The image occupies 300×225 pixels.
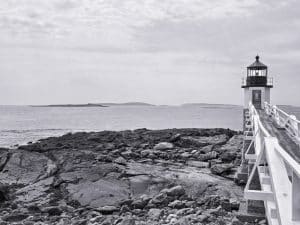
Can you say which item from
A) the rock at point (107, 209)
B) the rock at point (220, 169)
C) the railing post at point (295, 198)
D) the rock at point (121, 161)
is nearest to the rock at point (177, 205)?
the rock at point (107, 209)

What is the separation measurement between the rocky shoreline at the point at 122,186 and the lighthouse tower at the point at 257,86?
242 inches

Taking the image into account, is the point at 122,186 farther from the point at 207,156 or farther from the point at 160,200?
the point at 207,156

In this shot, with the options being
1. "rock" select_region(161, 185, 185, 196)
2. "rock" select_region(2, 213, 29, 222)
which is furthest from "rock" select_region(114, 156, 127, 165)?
"rock" select_region(2, 213, 29, 222)

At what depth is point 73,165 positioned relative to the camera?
15.7m

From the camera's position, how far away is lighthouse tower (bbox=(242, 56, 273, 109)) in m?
25.1

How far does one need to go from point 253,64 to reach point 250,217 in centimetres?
2005

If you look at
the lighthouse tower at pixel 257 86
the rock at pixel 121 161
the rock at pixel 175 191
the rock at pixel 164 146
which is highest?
the lighthouse tower at pixel 257 86

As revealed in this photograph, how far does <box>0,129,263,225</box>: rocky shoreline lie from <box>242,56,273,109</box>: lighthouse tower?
6157mm

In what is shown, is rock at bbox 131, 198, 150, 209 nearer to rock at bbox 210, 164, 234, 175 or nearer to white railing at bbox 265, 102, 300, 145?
rock at bbox 210, 164, 234, 175

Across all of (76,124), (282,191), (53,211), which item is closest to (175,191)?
(53,211)

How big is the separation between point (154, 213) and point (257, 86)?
57.5 ft

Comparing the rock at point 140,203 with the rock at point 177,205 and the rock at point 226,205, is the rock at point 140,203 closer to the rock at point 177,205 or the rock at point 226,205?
the rock at point 177,205

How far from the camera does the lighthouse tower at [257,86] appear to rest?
82.3 feet

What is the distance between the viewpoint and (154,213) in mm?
10211
